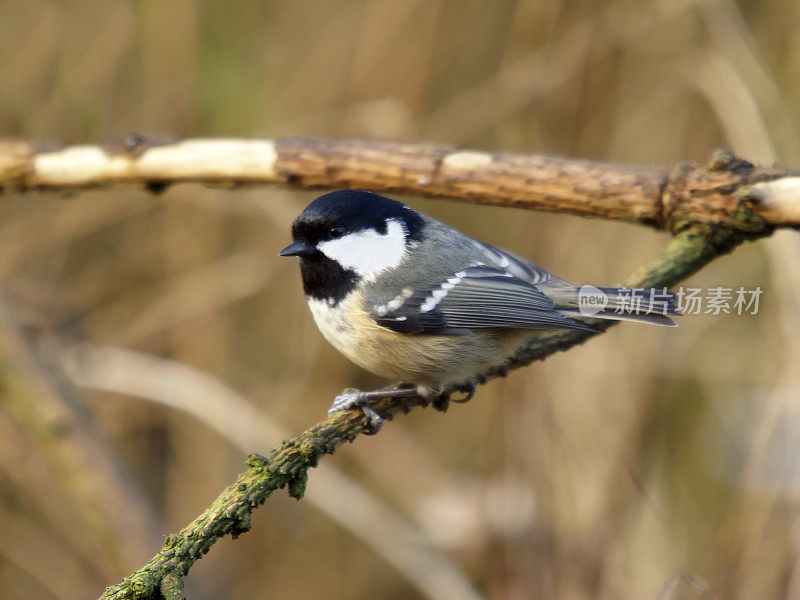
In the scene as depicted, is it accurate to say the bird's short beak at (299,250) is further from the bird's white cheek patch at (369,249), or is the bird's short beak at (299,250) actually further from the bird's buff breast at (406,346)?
the bird's buff breast at (406,346)

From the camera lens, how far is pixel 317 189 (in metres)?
2.29

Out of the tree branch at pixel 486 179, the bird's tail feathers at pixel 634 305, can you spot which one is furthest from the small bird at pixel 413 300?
the tree branch at pixel 486 179

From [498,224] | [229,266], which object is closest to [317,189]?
[229,266]

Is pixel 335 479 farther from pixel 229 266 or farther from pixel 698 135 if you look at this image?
pixel 698 135

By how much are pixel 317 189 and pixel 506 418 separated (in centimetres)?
124

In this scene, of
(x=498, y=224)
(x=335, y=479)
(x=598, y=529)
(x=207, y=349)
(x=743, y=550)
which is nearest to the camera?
(x=743, y=550)

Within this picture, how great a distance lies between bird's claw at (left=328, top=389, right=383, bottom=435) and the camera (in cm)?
176

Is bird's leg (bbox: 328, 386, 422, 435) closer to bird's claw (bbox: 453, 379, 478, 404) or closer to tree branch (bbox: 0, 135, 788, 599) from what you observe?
tree branch (bbox: 0, 135, 788, 599)

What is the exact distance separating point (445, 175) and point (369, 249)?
332 mm

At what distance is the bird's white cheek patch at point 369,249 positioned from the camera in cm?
198

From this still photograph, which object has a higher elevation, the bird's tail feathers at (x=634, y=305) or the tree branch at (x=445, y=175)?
the tree branch at (x=445, y=175)

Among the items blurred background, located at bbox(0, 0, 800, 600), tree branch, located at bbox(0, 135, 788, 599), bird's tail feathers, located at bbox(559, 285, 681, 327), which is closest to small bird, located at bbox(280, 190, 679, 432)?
bird's tail feathers, located at bbox(559, 285, 681, 327)

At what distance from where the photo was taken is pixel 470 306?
2045mm

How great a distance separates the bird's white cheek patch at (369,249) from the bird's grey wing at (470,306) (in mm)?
112
